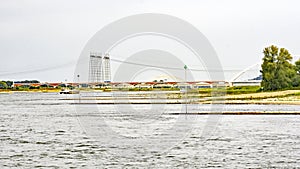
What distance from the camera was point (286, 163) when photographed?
25547 millimetres

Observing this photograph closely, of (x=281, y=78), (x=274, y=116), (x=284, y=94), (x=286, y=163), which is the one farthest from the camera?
Result: (x=281, y=78)

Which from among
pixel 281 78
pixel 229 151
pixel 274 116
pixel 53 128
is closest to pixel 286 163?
pixel 229 151

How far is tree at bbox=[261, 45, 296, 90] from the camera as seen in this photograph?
374 feet

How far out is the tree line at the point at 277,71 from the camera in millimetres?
114188

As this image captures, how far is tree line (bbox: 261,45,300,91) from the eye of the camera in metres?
114

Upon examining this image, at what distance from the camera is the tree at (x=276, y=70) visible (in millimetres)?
114125

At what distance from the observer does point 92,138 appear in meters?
37.6

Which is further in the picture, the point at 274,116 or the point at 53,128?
the point at 274,116

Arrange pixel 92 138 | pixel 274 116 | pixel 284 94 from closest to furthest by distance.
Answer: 1. pixel 92 138
2. pixel 274 116
3. pixel 284 94

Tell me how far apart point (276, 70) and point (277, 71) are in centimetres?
33

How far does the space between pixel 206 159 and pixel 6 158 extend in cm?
1033

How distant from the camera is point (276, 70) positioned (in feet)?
377

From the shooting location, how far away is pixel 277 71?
11462 centimetres

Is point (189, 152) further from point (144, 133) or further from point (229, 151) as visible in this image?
point (144, 133)
